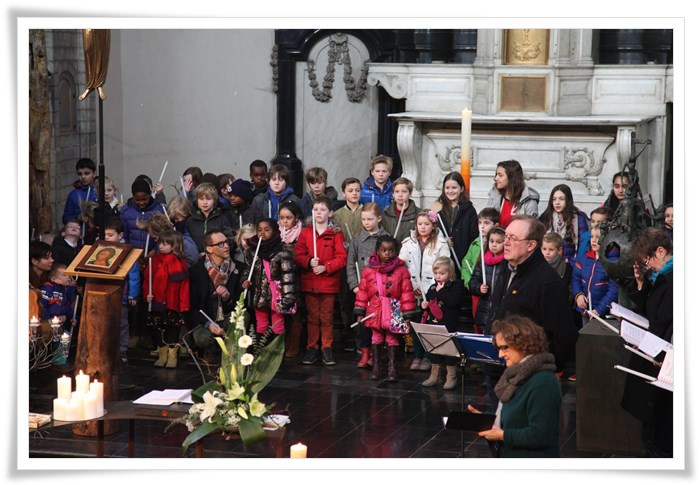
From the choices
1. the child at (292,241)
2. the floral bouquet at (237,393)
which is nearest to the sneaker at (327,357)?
the child at (292,241)

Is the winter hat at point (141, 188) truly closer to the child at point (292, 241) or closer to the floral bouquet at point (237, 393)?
the child at point (292, 241)

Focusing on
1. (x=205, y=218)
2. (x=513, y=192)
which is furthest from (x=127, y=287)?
(x=513, y=192)

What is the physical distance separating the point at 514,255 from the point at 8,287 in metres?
2.62

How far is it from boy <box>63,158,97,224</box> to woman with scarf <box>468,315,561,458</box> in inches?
247

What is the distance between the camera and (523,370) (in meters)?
5.82

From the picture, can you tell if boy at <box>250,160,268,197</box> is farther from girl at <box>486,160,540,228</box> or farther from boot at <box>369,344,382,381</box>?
boot at <box>369,344,382,381</box>

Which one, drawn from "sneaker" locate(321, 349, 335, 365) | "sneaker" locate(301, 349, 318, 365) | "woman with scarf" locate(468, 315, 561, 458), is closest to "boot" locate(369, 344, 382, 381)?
"sneaker" locate(321, 349, 335, 365)

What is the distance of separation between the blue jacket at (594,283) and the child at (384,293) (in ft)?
4.06

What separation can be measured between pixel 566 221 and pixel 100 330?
4.01 m

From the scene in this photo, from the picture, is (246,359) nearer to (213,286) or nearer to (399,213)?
(213,286)

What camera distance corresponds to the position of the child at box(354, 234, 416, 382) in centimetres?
934

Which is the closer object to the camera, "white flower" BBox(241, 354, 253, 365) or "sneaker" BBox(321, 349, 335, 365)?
"white flower" BBox(241, 354, 253, 365)
